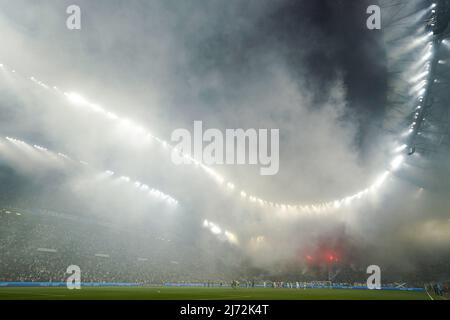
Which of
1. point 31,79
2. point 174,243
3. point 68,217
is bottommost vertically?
point 174,243

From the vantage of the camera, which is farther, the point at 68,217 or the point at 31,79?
the point at 68,217

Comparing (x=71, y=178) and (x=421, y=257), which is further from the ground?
(x=71, y=178)

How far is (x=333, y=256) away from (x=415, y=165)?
4074 cm

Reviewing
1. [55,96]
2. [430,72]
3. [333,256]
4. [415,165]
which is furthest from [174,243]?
[430,72]

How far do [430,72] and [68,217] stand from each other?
4955 cm

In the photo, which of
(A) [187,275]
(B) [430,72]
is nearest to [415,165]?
(B) [430,72]

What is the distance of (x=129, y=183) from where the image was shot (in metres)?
52.2

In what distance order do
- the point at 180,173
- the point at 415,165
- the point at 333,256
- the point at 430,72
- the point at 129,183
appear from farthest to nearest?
the point at 333,256 < the point at 129,183 < the point at 180,173 < the point at 415,165 < the point at 430,72

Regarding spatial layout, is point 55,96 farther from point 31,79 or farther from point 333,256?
point 333,256

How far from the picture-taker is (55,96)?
30.7 meters

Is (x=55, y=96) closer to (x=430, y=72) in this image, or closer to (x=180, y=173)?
(x=180, y=173)

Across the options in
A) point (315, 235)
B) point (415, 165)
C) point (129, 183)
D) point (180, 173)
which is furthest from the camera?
point (315, 235)
